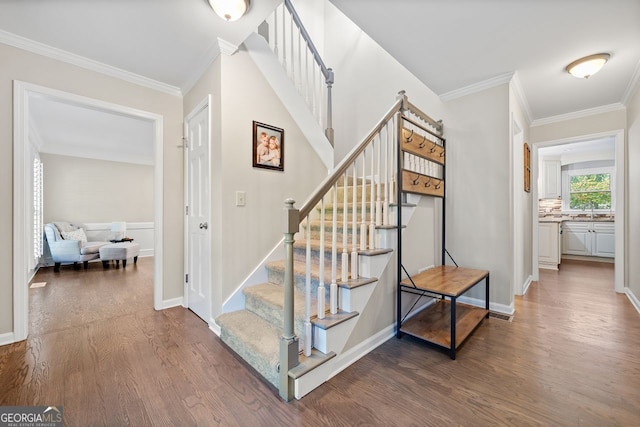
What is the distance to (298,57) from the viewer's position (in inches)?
119

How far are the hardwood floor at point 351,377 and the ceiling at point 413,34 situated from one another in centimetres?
232

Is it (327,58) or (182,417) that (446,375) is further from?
(327,58)

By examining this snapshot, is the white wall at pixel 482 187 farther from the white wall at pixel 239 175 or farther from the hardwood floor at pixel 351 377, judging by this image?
the white wall at pixel 239 175

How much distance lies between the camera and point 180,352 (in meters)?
1.89

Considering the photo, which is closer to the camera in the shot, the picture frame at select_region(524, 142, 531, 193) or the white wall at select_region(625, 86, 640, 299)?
the white wall at select_region(625, 86, 640, 299)

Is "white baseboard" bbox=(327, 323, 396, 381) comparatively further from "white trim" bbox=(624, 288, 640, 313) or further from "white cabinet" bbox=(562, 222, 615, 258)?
"white cabinet" bbox=(562, 222, 615, 258)

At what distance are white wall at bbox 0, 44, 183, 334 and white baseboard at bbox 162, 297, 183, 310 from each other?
0.04m

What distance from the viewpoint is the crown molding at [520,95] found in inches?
102

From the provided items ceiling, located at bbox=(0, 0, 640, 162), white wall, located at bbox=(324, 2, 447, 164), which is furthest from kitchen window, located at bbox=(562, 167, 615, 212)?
white wall, located at bbox=(324, 2, 447, 164)

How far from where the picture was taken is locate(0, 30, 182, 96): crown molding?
202cm

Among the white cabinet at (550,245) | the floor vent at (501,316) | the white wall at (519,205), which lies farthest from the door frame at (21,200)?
the white cabinet at (550,245)

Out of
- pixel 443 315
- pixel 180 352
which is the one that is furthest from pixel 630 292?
pixel 180 352

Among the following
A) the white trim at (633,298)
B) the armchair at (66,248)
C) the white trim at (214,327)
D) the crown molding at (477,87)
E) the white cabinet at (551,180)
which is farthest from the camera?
the white cabinet at (551,180)

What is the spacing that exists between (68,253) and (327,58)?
564 centimetres
